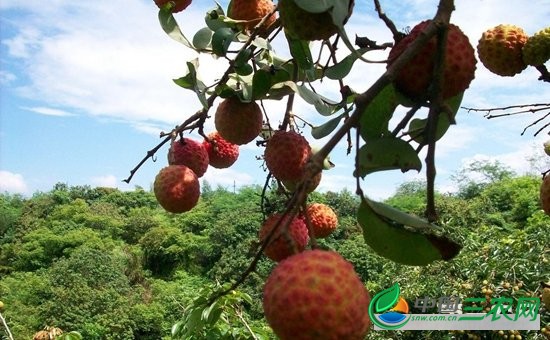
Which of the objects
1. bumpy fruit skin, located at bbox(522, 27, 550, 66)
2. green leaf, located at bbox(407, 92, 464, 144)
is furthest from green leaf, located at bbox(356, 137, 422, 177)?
bumpy fruit skin, located at bbox(522, 27, 550, 66)

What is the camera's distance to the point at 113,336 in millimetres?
9406

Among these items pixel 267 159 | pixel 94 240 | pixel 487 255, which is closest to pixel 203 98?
pixel 267 159

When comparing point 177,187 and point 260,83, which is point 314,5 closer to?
point 260,83

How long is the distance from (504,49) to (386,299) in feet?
14.3

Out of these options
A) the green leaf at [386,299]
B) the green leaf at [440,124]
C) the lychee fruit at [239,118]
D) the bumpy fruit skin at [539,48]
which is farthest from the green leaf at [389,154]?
the green leaf at [386,299]

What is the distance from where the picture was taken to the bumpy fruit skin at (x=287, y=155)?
66 cm

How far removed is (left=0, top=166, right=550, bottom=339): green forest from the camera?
476 cm

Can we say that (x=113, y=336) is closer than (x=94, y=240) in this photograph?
Yes

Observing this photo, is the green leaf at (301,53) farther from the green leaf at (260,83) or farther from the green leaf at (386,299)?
the green leaf at (386,299)

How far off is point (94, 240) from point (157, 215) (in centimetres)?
204

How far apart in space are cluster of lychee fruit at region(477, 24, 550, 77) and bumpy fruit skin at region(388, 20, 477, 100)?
1.29 feet

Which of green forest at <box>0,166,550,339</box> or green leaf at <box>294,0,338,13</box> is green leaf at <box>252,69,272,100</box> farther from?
green forest at <box>0,166,550,339</box>

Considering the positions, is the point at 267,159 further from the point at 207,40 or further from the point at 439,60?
the point at 439,60

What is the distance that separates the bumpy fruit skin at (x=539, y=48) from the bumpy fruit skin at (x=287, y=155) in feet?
0.99
